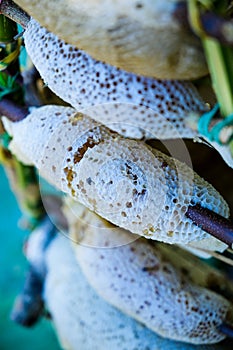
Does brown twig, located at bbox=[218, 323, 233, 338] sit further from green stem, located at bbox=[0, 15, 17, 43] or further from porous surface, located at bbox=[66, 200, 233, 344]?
green stem, located at bbox=[0, 15, 17, 43]

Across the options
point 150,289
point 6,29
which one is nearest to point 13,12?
point 6,29

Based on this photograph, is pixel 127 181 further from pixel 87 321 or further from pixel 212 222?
pixel 87 321

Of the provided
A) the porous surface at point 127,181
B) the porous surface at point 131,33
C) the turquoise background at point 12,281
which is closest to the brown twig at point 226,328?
the porous surface at point 127,181

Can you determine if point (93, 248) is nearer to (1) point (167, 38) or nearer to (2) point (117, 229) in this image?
(2) point (117, 229)

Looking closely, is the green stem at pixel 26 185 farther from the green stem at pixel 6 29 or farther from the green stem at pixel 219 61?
the green stem at pixel 219 61

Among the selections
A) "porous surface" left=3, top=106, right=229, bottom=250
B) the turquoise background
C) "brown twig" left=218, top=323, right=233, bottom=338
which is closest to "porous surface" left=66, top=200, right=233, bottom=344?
"brown twig" left=218, top=323, right=233, bottom=338

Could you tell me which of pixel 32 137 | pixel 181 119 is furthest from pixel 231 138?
pixel 32 137

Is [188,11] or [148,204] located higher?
[188,11]
